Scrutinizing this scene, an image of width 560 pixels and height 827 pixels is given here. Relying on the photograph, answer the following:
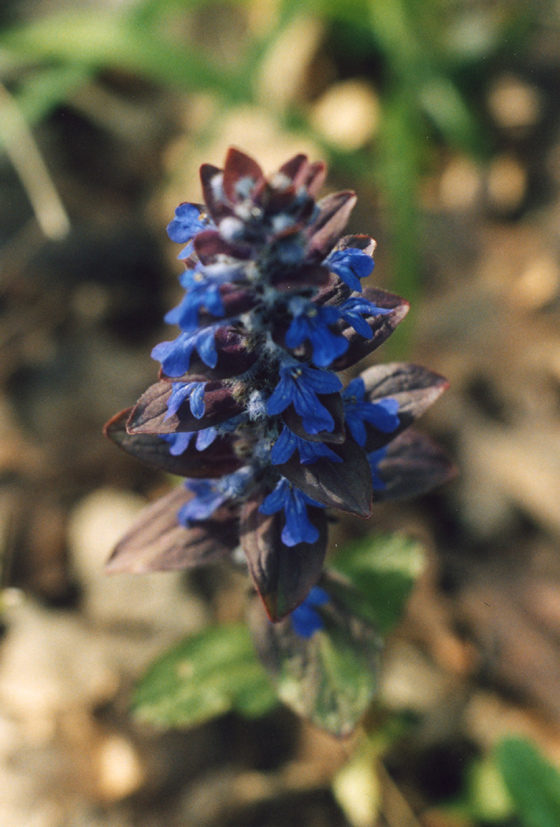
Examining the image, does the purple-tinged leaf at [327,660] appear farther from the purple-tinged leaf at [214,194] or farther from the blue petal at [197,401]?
the purple-tinged leaf at [214,194]

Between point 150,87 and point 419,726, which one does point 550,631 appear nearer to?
point 419,726

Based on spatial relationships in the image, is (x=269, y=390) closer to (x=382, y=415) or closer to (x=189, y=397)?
(x=189, y=397)

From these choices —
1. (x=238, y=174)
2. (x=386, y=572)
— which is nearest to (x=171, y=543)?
(x=386, y=572)

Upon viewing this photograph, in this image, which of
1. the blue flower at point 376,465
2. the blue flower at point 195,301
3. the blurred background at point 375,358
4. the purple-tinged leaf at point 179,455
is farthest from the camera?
the blurred background at point 375,358

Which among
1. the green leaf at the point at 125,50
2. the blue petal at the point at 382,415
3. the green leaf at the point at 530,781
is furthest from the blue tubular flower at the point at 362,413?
the green leaf at the point at 125,50

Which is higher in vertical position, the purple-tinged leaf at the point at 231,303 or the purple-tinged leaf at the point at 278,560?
the purple-tinged leaf at the point at 231,303

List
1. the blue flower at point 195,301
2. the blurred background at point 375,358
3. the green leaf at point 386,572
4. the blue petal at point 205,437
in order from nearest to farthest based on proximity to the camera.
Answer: the blue flower at point 195,301 < the blue petal at point 205,437 < the green leaf at point 386,572 < the blurred background at point 375,358
